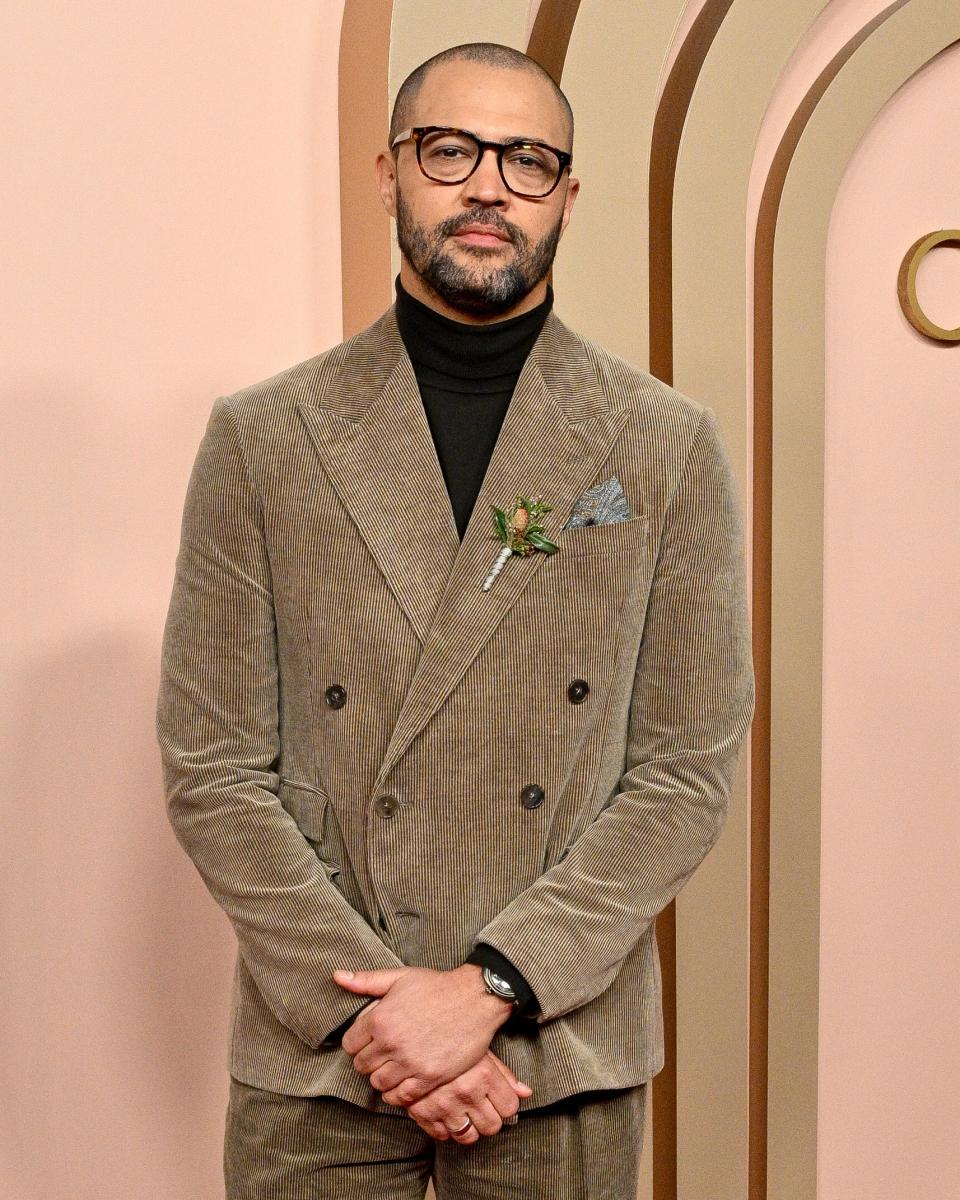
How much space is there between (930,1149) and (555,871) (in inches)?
64.6

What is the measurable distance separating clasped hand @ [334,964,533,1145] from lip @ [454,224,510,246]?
74 cm

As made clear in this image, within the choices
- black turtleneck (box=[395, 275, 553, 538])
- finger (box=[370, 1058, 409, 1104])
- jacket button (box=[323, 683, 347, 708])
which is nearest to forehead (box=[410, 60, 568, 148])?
black turtleneck (box=[395, 275, 553, 538])

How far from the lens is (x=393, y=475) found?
150 cm

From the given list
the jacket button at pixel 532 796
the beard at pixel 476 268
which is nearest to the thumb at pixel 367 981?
the jacket button at pixel 532 796

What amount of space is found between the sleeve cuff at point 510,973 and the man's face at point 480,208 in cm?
67

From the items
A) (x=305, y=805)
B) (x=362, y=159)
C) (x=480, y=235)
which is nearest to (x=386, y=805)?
(x=305, y=805)

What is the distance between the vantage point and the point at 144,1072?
7.21 ft

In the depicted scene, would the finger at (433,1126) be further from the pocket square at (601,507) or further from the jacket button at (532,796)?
the pocket square at (601,507)

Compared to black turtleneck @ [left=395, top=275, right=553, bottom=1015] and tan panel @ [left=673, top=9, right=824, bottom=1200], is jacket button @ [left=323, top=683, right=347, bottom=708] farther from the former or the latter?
tan panel @ [left=673, top=9, right=824, bottom=1200]

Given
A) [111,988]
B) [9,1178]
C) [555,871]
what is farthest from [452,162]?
[9,1178]

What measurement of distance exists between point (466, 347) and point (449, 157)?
20 cm

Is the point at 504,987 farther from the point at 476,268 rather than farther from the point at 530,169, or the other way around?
the point at 530,169

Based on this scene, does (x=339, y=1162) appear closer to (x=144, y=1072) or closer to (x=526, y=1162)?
(x=526, y=1162)

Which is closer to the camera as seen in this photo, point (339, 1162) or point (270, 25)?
point (339, 1162)
